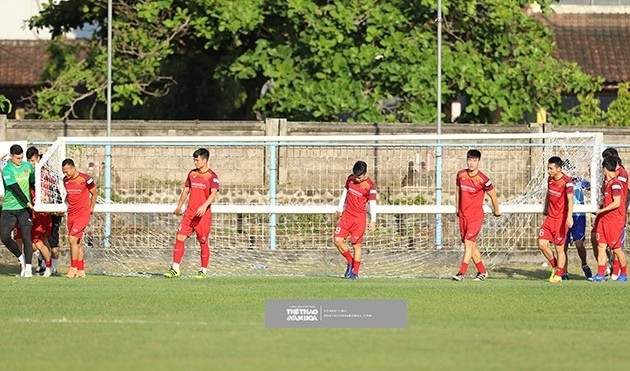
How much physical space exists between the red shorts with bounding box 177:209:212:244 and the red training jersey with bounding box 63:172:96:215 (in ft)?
4.89

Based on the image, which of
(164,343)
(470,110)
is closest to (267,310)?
(164,343)

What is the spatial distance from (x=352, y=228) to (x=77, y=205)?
4.15 metres

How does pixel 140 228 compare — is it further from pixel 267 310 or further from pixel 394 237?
pixel 267 310

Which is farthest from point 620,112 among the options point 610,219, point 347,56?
point 610,219

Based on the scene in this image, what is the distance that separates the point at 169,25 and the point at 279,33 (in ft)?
7.89

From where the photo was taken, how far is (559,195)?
68.4ft

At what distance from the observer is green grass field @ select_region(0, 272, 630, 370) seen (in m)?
11.9

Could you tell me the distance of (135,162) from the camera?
2584 cm

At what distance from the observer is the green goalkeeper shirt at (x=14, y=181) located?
21.1 m

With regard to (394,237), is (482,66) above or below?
above

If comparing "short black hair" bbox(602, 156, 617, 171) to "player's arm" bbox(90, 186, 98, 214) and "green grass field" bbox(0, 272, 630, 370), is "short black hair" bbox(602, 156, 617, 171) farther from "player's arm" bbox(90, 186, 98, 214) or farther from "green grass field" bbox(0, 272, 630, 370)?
"player's arm" bbox(90, 186, 98, 214)

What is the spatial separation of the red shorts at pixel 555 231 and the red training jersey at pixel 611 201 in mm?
694

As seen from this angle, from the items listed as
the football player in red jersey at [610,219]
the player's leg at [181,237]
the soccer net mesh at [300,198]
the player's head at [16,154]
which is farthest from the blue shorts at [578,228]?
the player's head at [16,154]

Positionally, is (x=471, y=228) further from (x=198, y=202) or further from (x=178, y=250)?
(x=178, y=250)
